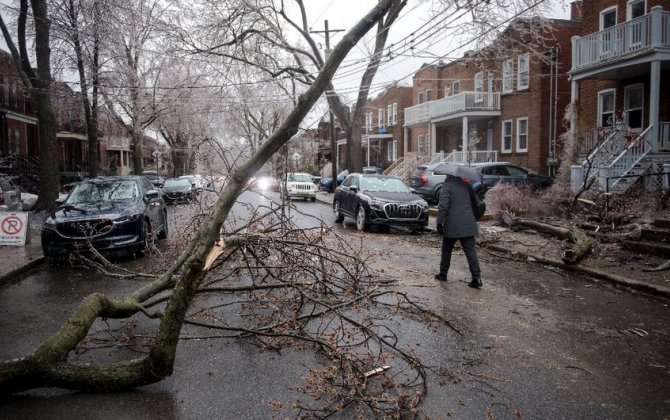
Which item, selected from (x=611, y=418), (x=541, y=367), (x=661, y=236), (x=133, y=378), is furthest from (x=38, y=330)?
(x=661, y=236)

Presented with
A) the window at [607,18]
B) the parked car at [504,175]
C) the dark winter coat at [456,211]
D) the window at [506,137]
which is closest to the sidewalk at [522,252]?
the dark winter coat at [456,211]

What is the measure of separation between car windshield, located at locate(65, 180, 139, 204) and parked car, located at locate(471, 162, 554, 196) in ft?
40.3

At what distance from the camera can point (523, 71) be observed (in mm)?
26938

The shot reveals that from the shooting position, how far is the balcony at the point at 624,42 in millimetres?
15992

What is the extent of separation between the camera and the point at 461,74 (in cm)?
3350

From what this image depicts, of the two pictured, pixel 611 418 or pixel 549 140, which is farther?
pixel 549 140

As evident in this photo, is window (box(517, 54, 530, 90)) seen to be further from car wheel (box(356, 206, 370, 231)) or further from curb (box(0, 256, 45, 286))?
curb (box(0, 256, 45, 286))

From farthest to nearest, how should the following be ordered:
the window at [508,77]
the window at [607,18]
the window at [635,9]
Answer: the window at [508,77] → the window at [607,18] → the window at [635,9]

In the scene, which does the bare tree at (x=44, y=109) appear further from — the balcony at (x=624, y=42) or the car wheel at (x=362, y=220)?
the balcony at (x=624, y=42)

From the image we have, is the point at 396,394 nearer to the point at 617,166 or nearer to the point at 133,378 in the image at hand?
the point at 133,378

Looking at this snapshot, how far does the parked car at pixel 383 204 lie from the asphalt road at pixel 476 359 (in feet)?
19.9

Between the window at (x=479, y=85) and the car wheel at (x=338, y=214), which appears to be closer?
the car wheel at (x=338, y=214)

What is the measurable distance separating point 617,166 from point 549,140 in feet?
32.2

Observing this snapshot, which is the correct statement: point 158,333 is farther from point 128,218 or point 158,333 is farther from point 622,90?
point 622,90
